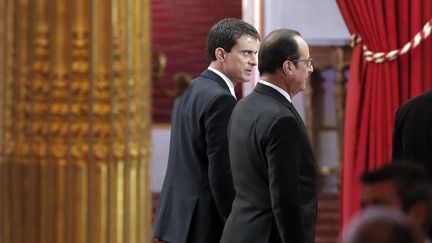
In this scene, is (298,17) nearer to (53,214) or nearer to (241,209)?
(241,209)

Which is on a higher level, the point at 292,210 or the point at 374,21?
the point at 374,21

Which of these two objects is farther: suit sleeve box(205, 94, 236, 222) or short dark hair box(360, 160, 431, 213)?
suit sleeve box(205, 94, 236, 222)

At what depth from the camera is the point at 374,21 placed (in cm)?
503

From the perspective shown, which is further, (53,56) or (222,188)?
(222,188)

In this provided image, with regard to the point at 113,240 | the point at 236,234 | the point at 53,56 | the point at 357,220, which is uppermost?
the point at 53,56

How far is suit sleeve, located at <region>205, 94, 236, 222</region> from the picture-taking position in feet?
13.0

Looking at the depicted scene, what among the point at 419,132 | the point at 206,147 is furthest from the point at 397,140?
the point at 206,147

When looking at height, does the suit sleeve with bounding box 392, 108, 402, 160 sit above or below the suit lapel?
below

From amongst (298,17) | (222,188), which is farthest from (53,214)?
(298,17)

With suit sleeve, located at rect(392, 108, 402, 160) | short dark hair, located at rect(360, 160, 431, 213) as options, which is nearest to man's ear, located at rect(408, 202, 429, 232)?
short dark hair, located at rect(360, 160, 431, 213)

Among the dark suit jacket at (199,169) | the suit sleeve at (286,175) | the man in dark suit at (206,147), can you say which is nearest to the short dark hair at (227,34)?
the man in dark suit at (206,147)

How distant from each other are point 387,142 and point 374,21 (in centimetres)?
58

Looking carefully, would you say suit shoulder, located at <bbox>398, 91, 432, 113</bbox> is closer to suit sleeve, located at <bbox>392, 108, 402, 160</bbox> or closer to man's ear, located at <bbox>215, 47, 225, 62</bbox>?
suit sleeve, located at <bbox>392, 108, 402, 160</bbox>

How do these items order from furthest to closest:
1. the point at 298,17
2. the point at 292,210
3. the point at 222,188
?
the point at 298,17 → the point at 222,188 → the point at 292,210
